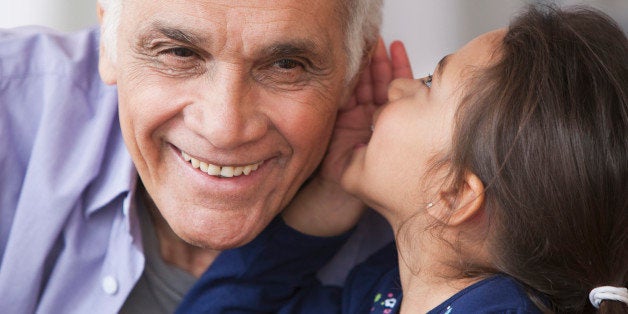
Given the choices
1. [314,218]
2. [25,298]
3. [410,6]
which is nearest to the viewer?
[25,298]

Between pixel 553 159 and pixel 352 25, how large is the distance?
2.11 feet

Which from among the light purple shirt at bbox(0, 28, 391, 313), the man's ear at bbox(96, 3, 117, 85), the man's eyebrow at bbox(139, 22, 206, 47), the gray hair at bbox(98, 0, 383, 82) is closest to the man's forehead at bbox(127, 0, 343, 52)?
the man's eyebrow at bbox(139, 22, 206, 47)

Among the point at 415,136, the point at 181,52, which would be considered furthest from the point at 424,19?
the point at 181,52

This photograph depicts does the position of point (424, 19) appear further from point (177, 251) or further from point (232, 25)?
point (232, 25)

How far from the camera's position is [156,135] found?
247cm

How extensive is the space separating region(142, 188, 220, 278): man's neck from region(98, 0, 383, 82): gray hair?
57cm

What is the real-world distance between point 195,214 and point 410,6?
5.40 ft

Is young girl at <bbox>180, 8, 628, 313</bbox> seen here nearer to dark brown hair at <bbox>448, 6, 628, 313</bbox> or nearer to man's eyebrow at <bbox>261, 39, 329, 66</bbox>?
dark brown hair at <bbox>448, 6, 628, 313</bbox>

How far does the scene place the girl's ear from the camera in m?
2.32

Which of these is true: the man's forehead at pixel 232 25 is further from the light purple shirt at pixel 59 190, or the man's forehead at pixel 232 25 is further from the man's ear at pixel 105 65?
the light purple shirt at pixel 59 190

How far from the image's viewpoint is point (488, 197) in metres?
2.35

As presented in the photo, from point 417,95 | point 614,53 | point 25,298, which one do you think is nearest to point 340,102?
point 417,95

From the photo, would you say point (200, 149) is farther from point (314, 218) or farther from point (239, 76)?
point (314, 218)

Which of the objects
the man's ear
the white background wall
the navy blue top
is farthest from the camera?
the white background wall
